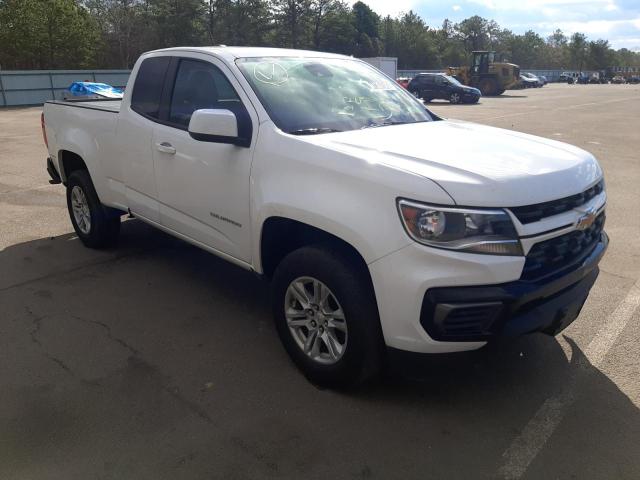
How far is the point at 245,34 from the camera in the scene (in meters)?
64.9

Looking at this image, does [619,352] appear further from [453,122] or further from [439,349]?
[453,122]

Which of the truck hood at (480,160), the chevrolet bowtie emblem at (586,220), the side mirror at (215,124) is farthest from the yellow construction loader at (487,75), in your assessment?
the side mirror at (215,124)

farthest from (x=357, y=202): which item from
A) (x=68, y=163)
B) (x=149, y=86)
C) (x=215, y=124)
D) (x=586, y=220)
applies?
(x=68, y=163)

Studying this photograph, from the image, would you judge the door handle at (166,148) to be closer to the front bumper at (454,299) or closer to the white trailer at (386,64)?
the front bumper at (454,299)

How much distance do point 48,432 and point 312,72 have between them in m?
2.74

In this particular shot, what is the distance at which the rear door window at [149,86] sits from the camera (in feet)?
14.0

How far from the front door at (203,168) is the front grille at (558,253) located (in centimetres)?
166

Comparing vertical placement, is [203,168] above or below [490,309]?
above

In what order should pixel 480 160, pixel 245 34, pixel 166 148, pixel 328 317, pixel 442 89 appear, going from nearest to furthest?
pixel 480 160 → pixel 328 317 → pixel 166 148 → pixel 442 89 → pixel 245 34

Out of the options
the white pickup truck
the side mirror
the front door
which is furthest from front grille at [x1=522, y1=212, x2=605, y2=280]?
the side mirror

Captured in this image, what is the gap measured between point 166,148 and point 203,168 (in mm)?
499

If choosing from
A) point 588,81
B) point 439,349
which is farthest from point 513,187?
point 588,81

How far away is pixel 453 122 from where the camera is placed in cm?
402

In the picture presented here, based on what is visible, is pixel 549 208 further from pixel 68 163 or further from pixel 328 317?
pixel 68 163
